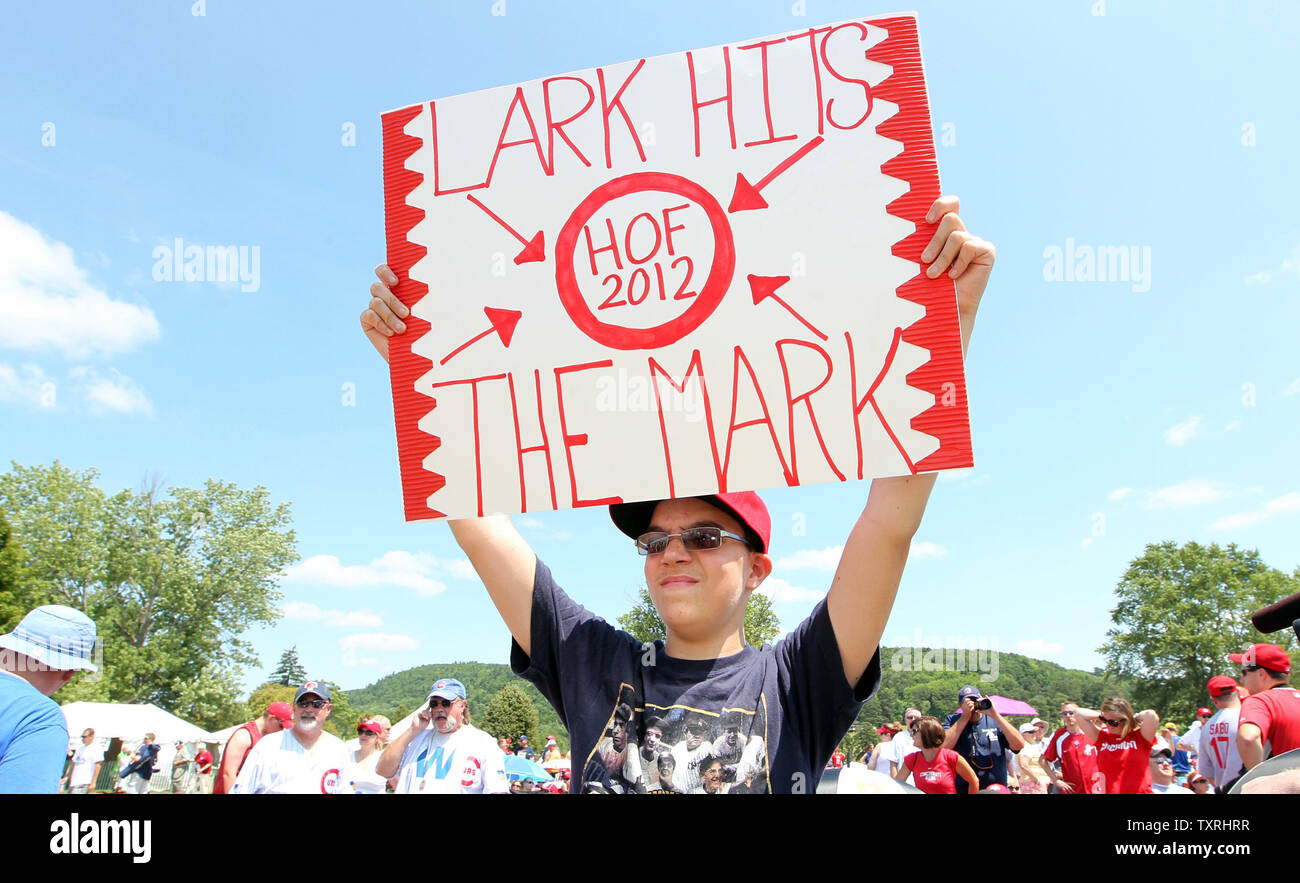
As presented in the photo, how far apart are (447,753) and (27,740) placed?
3156mm

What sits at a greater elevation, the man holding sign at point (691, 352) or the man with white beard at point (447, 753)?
the man holding sign at point (691, 352)

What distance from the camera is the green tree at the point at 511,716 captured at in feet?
158

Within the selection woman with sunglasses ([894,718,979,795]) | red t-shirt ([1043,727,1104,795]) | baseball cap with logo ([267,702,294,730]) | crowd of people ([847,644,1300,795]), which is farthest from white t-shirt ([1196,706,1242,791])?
baseball cap with logo ([267,702,294,730])

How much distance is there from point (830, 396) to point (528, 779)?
1649cm

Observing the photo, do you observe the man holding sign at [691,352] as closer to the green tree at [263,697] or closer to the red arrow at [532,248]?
the red arrow at [532,248]

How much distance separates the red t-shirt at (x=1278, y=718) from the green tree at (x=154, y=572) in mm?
44970

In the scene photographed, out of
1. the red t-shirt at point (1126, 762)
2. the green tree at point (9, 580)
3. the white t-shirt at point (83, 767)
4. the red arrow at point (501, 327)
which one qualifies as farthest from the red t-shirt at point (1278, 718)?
the green tree at point (9, 580)

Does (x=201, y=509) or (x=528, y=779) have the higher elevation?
(x=201, y=509)

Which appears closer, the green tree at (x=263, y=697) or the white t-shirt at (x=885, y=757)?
the white t-shirt at (x=885, y=757)
